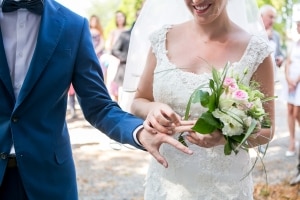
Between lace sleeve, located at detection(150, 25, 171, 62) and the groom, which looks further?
lace sleeve, located at detection(150, 25, 171, 62)

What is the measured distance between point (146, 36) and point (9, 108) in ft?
4.24

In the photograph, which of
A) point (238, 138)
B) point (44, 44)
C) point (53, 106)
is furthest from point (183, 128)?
point (44, 44)

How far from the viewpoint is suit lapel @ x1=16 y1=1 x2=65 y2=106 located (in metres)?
1.94

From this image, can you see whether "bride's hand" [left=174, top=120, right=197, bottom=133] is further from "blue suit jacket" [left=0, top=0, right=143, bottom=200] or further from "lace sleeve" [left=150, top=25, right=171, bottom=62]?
"lace sleeve" [left=150, top=25, right=171, bottom=62]

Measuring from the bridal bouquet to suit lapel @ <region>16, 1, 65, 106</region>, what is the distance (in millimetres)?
616

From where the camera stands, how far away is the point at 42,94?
1978mm

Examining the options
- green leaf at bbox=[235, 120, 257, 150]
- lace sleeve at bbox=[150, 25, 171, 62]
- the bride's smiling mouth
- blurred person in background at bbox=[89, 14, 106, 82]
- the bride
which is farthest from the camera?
blurred person in background at bbox=[89, 14, 106, 82]

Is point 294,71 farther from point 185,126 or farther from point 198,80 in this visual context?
point 185,126

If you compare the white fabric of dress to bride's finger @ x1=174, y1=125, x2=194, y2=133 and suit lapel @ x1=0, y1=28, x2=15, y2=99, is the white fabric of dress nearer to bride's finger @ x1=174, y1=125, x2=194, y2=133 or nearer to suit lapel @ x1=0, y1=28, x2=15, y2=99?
bride's finger @ x1=174, y1=125, x2=194, y2=133

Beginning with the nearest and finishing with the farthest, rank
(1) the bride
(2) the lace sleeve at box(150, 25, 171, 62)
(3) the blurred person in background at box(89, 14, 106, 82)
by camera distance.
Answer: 1. (1) the bride
2. (2) the lace sleeve at box(150, 25, 171, 62)
3. (3) the blurred person in background at box(89, 14, 106, 82)

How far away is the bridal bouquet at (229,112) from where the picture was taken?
6.37 feet

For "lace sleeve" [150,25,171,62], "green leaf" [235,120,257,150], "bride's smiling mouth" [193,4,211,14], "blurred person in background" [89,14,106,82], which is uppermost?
"bride's smiling mouth" [193,4,211,14]

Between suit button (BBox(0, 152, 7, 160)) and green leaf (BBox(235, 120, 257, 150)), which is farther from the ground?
green leaf (BBox(235, 120, 257, 150))

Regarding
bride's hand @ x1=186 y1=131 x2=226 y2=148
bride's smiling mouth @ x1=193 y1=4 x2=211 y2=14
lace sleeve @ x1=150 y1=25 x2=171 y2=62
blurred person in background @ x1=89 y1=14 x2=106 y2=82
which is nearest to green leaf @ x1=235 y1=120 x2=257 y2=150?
bride's hand @ x1=186 y1=131 x2=226 y2=148
